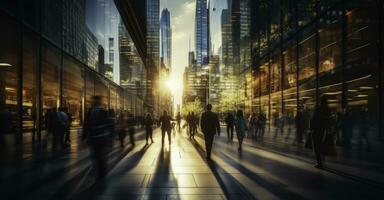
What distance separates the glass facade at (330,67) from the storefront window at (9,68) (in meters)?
13.9

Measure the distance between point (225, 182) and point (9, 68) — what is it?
13.8 meters

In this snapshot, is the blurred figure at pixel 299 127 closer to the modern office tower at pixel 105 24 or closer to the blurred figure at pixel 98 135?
the blurred figure at pixel 98 135

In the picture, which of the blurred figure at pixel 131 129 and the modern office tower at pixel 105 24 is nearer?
the blurred figure at pixel 131 129

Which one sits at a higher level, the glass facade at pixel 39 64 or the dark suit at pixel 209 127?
the glass facade at pixel 39 64

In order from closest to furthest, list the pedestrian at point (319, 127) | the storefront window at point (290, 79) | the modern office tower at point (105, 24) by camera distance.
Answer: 1. the pedestrian at point (319, 127)
2. the storefront window at point (290, 79)
3. the modern office tower at point (105, 24)

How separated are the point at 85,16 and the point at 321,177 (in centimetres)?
2772

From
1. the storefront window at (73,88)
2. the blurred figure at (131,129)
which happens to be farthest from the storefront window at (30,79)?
the storefront window at (73,88)

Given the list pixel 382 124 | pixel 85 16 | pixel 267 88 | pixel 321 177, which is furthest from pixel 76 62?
pixel 321 177

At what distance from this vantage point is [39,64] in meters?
22.1

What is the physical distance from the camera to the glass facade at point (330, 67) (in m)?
17.2

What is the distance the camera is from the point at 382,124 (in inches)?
659

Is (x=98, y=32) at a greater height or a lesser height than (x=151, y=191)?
greater

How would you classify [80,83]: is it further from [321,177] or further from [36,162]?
[321,177]

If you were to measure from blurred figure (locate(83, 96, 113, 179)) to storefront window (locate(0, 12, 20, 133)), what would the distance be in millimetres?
9330
